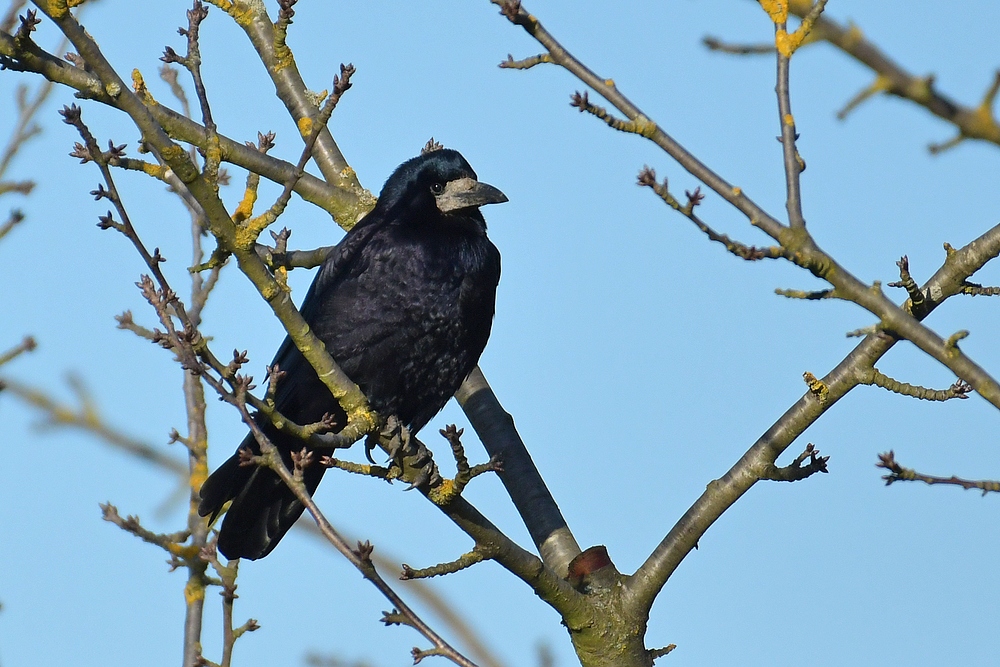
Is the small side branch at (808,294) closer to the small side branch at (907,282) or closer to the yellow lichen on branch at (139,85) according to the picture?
the small side branch at (907,282)

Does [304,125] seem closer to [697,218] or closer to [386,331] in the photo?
[386,331]

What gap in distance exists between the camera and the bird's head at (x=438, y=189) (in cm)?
A: 579

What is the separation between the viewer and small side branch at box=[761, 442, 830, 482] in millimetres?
4184

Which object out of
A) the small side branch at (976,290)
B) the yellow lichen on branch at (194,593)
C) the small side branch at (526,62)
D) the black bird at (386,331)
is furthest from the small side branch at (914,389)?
the yellow lichen on branch at (194,593)

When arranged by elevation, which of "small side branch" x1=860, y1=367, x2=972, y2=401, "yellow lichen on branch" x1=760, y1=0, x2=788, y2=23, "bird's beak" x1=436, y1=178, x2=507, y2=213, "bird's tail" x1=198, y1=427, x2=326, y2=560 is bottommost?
"small side branch" x1=860, y1=367, x2=972, y2=401

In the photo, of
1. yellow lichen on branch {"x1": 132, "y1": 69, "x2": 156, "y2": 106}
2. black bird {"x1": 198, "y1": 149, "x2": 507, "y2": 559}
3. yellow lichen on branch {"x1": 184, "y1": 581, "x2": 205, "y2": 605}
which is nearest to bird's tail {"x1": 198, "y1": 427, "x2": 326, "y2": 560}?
black bird {"x1": 198, "y1": 149, "x2": 507, "y2": 559}

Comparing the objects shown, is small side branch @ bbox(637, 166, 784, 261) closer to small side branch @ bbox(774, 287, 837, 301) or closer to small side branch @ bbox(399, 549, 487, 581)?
small side branch @ bbox(774, 287, 837, 301)

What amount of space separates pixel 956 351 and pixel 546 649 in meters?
1.84

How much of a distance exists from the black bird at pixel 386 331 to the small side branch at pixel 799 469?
1.73 meters

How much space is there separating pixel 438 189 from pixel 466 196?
0.55 ft

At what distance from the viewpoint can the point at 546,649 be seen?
3857 mm

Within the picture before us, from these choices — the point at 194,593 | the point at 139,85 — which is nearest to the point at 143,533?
the point at 194,593

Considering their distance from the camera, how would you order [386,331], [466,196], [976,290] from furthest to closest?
[466,196]
[386,331]
[976,290]

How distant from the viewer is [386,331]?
530 cm
